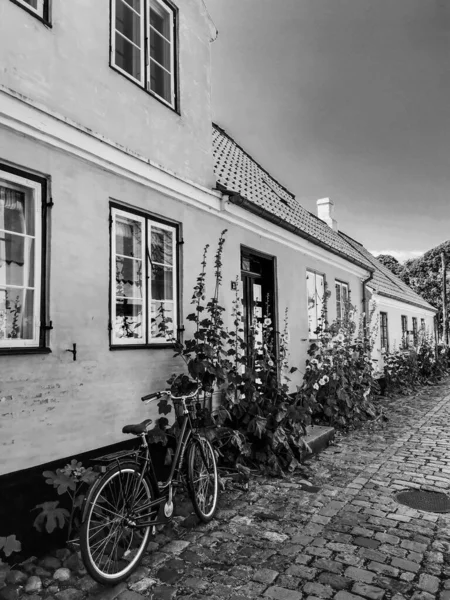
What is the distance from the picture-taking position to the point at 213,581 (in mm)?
3301

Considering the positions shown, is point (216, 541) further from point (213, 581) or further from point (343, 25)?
point (343, 25)

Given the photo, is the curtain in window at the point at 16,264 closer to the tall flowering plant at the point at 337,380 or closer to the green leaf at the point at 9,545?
the green leaf at the point at 9,545

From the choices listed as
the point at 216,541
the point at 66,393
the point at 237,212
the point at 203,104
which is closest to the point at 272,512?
the point at 216,541

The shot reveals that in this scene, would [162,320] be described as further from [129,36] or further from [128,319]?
[129,36]

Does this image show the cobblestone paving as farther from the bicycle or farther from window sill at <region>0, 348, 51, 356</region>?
window sill at <region>0, 348, 51, 356</region>

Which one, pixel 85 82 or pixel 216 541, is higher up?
pixel 85 82

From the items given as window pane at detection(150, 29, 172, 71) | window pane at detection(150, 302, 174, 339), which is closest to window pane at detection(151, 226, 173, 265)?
window pane at detection(150, 302, 174, 339)

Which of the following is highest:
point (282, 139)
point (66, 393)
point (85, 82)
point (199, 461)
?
point (282, 139)

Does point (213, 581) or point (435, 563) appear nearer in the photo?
point (213, 581)

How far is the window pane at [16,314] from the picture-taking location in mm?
3674

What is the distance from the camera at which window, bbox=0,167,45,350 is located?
3.70 m

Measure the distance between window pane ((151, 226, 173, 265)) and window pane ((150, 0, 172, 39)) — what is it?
260cm

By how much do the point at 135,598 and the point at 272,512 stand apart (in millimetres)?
1844

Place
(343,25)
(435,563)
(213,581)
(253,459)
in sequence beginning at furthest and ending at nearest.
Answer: (343,25)
(253,459)
(435,563)
(213,581)
